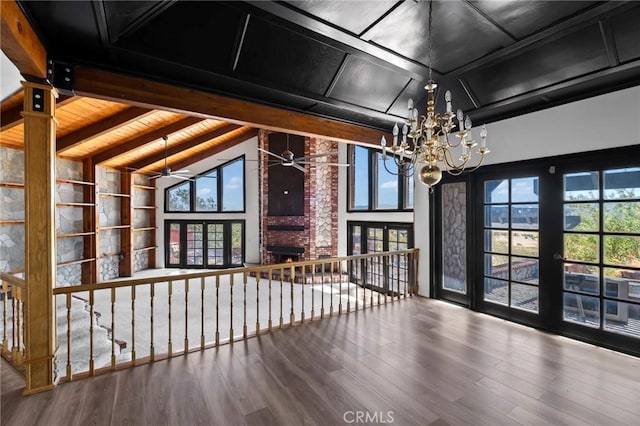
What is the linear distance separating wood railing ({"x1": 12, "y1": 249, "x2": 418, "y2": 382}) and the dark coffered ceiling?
79.7 inches

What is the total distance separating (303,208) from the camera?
8.23 metres

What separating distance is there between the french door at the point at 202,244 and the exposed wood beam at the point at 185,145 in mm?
2104

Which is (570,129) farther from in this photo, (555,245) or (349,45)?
(349,45)

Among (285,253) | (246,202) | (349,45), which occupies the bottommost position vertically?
(285,253)

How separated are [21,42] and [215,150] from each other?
7.84 m

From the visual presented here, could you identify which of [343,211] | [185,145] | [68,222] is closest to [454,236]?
[343,211]

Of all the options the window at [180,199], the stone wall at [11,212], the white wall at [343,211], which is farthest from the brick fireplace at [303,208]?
the stone wall at [11,212]

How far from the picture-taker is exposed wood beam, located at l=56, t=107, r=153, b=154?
5375 millimetres

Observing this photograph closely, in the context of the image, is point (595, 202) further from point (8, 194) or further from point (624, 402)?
point (8, 194)

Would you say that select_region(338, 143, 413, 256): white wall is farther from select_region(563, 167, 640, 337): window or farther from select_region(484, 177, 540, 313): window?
select_region(563, 167, 640, 337): window

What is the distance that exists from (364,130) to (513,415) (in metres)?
3.62

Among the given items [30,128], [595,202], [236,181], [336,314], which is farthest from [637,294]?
[236,181]

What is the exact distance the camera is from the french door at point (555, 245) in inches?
118

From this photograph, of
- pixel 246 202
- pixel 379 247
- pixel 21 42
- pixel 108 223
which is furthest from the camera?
pixel 246 202
